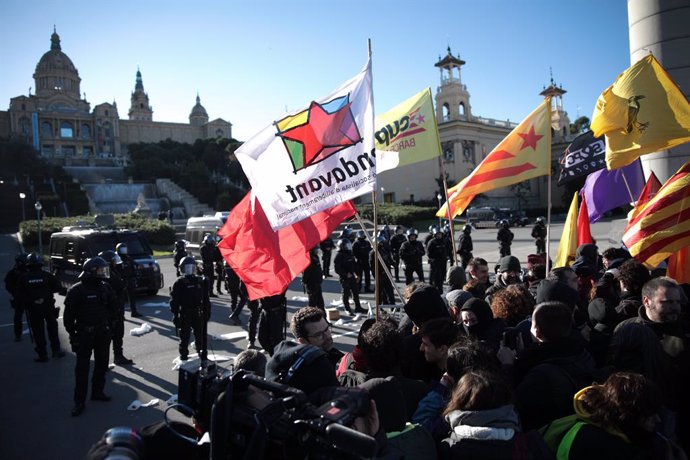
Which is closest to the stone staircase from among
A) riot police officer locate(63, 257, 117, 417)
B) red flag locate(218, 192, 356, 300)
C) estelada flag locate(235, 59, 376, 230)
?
riot police officer locate(63, 257, 117, 417)

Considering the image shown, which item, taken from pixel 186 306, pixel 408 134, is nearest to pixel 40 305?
pixel 186 306

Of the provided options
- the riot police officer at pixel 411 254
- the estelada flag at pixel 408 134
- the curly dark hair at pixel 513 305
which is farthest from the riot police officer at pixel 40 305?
the riot police officer at pixel 411 254

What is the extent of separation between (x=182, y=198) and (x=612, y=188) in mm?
55639

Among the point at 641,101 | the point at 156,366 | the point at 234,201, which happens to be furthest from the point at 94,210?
the point at 641,101

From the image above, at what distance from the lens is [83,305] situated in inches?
229

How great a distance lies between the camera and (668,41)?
26.7ft

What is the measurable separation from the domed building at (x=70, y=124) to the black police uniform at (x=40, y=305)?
87.9 meters

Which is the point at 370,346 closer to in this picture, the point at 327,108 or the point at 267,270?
the point at 267,270

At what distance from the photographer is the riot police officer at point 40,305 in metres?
7.75

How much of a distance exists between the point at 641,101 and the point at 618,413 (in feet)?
15.3

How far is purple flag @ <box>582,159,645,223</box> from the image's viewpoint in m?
8.12

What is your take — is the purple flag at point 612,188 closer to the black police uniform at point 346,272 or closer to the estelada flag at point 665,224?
the estelada flag at point 665,224

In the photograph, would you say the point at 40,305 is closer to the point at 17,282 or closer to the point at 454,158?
the point at 17,282

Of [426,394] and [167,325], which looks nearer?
[426,394]
